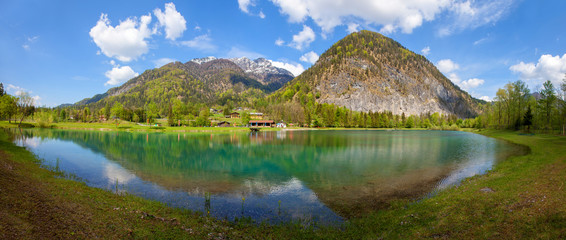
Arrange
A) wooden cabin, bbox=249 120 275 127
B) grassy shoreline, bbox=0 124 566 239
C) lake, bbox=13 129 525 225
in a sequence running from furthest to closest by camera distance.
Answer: wooden cabin, bbox=249 120 275 127 < lake, bbox=13 129 525 225 < grassy shoreline, bbox=0 124 566 239

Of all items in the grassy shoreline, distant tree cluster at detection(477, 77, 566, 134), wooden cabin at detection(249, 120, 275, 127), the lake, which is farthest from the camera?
wooden cabin at detection(249, 120, 275, 127)

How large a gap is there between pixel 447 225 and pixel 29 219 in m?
14.6

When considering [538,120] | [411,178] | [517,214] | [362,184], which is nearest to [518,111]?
[538,120]

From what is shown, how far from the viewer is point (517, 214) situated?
359 inches

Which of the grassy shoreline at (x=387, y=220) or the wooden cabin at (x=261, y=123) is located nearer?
the grassy shoreline at (x=387, y=220)

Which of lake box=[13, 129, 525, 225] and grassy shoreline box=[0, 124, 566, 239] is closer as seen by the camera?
grassy shoreline box=[0, 124, 566, 239]

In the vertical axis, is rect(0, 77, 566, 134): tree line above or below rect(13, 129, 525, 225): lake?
above

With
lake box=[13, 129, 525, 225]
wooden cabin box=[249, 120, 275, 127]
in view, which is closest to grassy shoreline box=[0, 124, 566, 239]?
lake box=[13, 129, 525, 225]

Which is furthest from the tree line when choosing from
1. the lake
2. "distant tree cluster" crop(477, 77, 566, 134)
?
the lake

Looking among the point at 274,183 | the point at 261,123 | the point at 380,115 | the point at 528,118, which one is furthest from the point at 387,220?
the point at 380,115

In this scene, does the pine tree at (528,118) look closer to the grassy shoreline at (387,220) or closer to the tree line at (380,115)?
the tree line at (380,115)

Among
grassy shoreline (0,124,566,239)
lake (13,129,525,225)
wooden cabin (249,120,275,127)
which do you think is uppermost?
wooden cabin (249,120,275,127)

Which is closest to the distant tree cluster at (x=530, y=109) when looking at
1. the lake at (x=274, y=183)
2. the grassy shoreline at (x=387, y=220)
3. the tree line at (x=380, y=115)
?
the tree line at (x=380, y=115)

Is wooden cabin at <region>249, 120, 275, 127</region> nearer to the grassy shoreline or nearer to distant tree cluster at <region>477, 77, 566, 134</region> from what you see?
distant tree cluster at <region>477, 77, 566, 134</region>
